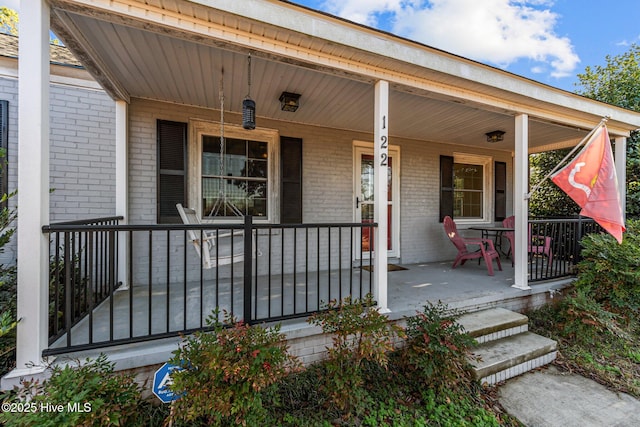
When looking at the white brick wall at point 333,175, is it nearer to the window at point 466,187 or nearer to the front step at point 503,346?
the window at point 466,187

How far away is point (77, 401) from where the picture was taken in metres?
1.32

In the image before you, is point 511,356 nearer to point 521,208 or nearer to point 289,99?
point 521,208

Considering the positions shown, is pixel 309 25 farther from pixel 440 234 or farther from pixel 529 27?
pixel 529 27

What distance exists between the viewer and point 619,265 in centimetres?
322

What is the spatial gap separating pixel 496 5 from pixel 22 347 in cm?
900

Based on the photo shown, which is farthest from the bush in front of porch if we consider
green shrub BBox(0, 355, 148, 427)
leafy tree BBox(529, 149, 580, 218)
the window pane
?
the window pane

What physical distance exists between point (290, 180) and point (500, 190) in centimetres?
452

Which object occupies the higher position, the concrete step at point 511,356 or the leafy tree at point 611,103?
the leafy tree at point 611,103

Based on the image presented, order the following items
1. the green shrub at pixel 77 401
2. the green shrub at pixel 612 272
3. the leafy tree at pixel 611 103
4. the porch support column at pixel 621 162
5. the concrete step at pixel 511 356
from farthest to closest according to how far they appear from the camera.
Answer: the leafy tree at pixel 611 103, the porch support column at pixel 621 162, the green shrub at pixel 612 272, the concrete step at pixel 511 356, the green shrub at pixel 77 401

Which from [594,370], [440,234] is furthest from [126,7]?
[440,234]

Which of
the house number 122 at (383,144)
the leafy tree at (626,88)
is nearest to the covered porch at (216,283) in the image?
the house number 122 at (383,144)

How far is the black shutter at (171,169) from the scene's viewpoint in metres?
3.42

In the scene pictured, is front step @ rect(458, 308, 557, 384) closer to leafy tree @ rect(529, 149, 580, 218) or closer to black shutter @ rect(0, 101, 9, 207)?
black shutter @ rect(0, 101, 9, 207)

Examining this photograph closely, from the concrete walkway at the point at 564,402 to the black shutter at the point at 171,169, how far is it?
3758 millimetres
